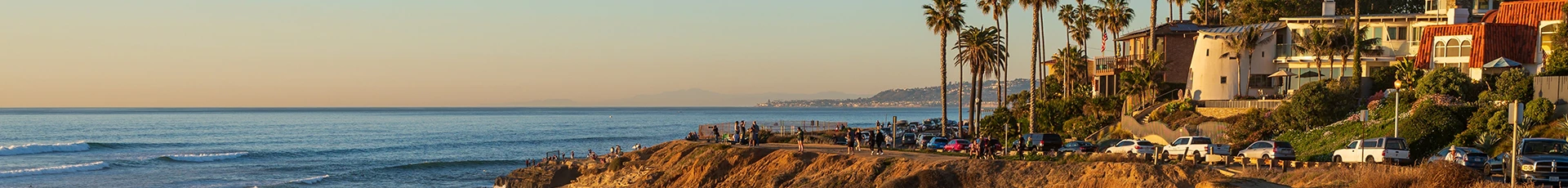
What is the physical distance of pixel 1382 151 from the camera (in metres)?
32.3

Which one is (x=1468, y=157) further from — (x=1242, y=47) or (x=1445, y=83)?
(x=1242, y=47)

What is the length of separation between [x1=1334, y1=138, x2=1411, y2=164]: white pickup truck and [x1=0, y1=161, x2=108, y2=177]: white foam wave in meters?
55.3

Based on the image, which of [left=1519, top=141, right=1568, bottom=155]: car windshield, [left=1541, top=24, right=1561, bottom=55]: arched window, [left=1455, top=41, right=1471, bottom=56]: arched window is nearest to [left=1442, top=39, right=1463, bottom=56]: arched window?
[left=1455, top=41, right=1471, bottom=56]: arched window

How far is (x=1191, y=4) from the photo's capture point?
8438cm

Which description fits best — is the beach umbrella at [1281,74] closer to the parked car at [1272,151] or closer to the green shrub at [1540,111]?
the green shrub at [1540,111]

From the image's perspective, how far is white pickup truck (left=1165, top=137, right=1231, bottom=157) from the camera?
119ft

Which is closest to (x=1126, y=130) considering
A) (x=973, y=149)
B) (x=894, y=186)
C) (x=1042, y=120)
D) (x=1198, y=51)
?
(x=1198, y=51)

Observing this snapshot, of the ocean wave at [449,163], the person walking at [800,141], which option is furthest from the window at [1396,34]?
the ocean wave at [449,163]

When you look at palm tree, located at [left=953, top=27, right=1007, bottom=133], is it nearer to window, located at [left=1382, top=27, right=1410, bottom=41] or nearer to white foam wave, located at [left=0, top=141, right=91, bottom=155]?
window, located at [left=1382, top=27, right=1410, bottom=41]

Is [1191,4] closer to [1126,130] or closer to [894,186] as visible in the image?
[1126,130]

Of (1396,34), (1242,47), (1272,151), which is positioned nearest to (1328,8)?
(1396,34)

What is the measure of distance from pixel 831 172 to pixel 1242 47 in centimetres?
2373

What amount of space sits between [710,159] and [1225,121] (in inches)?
689

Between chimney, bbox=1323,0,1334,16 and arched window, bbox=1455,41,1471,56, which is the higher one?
chimney, bbox=1323,0,1334,16
